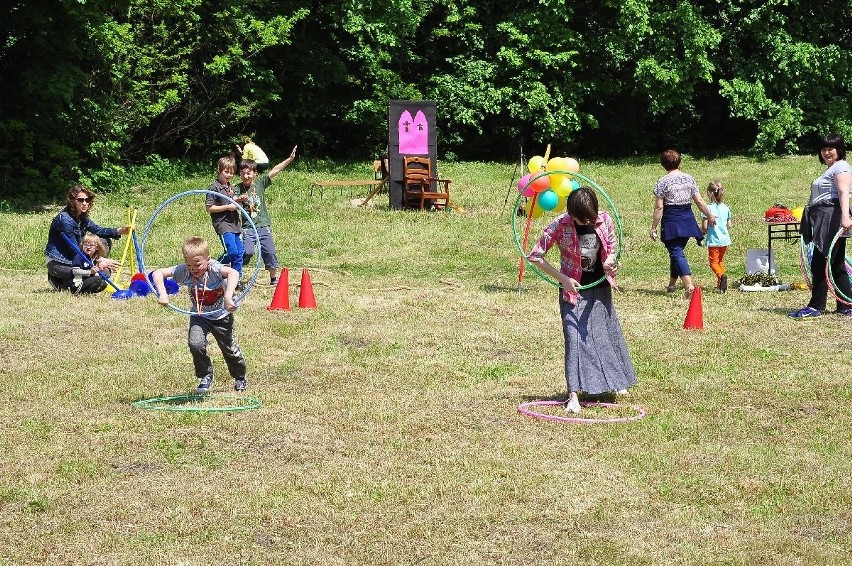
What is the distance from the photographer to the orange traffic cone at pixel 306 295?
1253 cm

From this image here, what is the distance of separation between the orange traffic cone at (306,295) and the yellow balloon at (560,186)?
2.80 meters

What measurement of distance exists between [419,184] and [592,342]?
12.9 meters

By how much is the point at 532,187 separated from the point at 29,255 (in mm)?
7962

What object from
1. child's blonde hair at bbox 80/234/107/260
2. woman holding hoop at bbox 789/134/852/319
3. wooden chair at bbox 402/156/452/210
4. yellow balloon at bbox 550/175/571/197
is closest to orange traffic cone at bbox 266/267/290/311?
child's blonde hair at bbox 80/234/107/260

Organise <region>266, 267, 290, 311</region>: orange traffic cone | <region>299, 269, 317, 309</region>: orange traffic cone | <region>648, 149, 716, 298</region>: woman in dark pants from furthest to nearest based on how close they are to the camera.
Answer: <region>648, 149, 716, 298</region>: woman in dark pants → <region>299, 269, 317, 309</region>: orange traffic cone → <region>266, 267, 290, 311</region>: orange traffic cone

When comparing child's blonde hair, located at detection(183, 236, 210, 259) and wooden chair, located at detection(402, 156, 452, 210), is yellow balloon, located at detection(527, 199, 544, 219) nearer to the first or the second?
child's blonde hair, located at detection(183, 236, 210, 259)

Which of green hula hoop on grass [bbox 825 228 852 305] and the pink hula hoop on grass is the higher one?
green hula hoop on grass [bbox 825 228 852 305]

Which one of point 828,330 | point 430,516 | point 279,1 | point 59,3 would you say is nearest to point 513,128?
point 279,1

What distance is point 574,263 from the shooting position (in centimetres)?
817

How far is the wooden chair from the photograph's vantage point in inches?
816

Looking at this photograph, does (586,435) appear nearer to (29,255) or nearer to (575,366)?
(575,366)

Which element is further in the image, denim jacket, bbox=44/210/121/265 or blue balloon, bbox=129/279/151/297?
denim jacket, bbox=44/210/121/265

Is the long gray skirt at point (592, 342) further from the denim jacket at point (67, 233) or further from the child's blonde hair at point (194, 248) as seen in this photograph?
the denim jacket at point (67, 233)

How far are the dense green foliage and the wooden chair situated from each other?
7548mm
